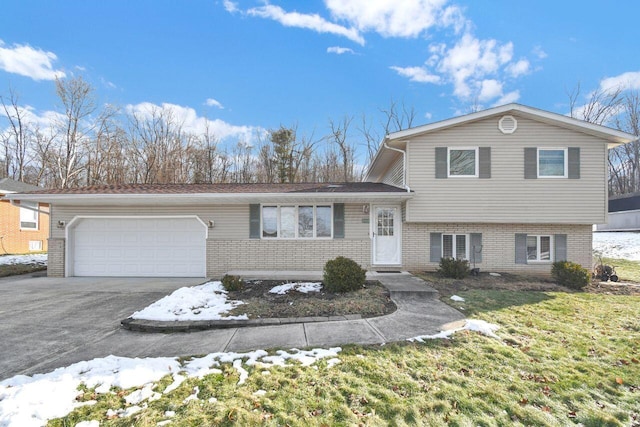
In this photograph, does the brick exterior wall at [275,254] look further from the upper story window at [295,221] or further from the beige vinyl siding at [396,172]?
the beige vinyl siding at [396,172]

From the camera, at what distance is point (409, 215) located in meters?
9.61

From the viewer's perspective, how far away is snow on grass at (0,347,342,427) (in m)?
2.54

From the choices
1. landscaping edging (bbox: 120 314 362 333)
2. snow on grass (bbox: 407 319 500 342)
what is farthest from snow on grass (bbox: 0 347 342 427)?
snow on grass (bbox: 407 319 500 342)

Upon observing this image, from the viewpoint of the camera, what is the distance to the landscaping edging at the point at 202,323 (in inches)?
192

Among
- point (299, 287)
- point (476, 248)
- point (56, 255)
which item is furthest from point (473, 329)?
point (56, 255)

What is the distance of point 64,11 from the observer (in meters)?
11.3

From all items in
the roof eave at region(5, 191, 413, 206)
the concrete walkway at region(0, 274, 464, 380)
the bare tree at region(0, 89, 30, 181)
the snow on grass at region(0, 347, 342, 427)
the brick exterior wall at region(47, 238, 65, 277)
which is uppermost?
the bare tree at region(0, 89, 30, 181)

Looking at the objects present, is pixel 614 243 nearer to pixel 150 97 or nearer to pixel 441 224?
pixel 441 224

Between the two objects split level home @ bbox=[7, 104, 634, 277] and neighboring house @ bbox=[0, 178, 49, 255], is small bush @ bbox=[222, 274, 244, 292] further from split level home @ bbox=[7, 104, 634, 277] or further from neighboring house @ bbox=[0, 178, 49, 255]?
neighboring house @ bbox=[0, 178, 49, 255]

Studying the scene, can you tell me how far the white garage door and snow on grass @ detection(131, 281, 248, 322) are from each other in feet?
11.6

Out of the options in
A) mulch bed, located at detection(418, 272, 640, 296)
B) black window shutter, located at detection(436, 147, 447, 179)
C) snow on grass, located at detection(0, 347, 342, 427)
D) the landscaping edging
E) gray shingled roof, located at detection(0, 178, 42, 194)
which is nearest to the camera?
snow on grass, located at detection(0, 347, 342, 427)

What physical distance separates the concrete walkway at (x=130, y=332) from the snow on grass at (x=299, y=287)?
1.81m

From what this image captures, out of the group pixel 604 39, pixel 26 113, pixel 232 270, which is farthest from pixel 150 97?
pixel 604 39

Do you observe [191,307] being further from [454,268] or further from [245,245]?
[454,268]
